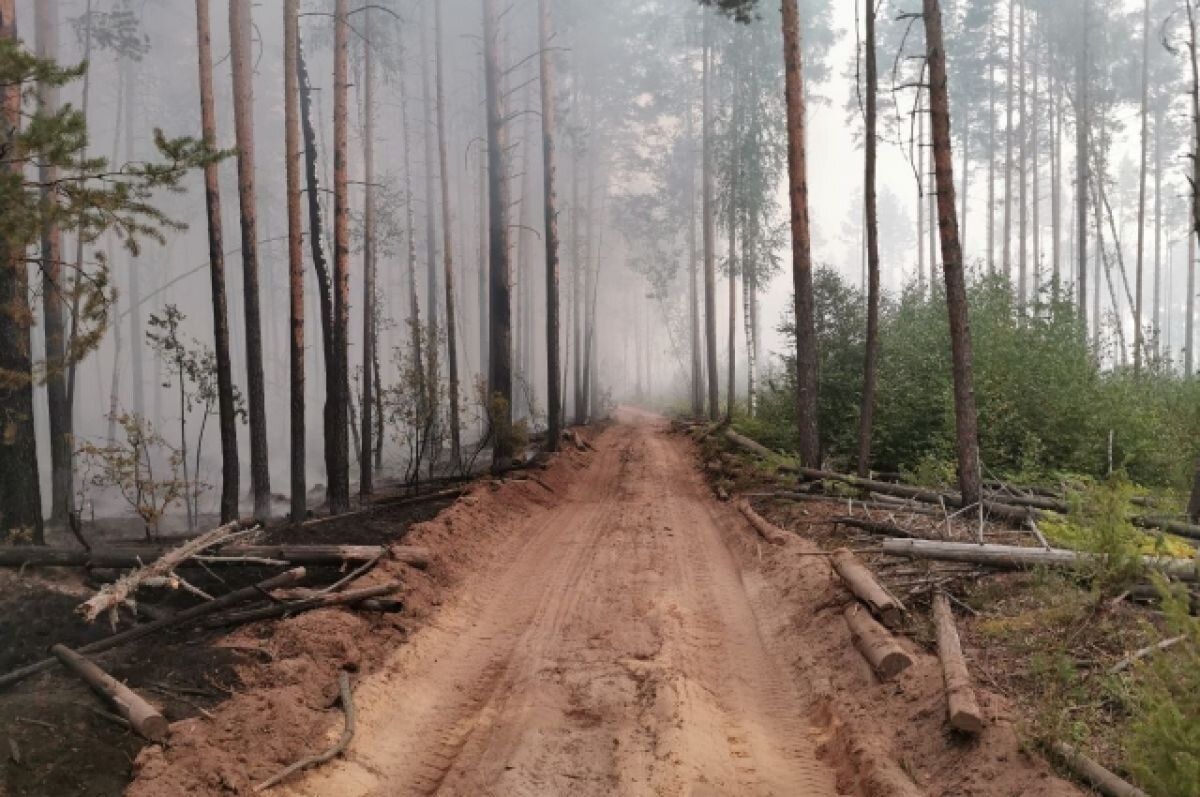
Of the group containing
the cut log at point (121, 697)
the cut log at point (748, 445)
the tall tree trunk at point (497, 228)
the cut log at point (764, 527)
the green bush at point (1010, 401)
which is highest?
the tall tree trunk at point (497, 228)

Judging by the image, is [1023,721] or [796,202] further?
[796,202]

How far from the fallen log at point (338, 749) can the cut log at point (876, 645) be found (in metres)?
3.71

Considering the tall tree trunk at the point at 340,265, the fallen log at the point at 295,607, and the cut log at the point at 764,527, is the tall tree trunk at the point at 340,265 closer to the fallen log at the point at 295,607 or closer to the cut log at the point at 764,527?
the cut log at the point at 764,527

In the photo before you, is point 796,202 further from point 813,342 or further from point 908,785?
point 908,785

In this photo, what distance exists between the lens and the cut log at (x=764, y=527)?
33.0 ft

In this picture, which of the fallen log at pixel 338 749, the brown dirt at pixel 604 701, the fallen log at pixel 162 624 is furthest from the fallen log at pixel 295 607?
the fallen log at pixel 338 749

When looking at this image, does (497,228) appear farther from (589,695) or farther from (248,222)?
(589,695)

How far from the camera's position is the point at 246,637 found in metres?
6.24

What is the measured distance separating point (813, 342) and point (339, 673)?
10.2m

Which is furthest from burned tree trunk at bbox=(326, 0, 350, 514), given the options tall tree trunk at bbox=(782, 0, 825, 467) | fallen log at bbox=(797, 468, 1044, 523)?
fallen log at bbox=(797, 468, 1044, 523)

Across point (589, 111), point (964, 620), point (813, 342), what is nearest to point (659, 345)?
point (589, 111)

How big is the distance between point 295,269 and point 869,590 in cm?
1141

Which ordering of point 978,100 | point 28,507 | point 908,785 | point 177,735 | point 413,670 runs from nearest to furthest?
point 908,785 < point 177,735 < point 413,670 < point 28,507 < point 978,100

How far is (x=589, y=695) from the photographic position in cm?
576
